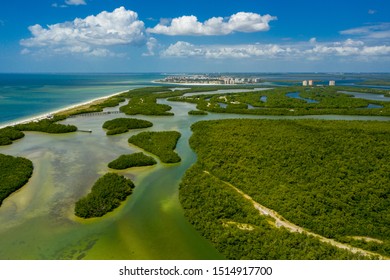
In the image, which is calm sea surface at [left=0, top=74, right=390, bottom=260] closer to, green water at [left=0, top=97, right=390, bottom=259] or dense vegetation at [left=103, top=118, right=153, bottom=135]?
green water at [left=0, top=97, right=390, bottom=259]

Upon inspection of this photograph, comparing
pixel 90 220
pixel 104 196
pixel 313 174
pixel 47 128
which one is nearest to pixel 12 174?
pixel 104 196

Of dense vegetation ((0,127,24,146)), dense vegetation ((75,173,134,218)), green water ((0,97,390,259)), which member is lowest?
green water ((0,97,390,259))

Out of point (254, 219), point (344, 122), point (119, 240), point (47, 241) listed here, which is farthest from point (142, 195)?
point (344, 122)

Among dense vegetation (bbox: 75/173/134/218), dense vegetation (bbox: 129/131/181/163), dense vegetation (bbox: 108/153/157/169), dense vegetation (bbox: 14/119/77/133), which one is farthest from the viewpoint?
dense vegetation (bbox: 14/119/77/133)

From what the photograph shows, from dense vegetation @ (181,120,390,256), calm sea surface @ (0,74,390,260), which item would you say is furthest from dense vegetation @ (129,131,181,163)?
dense vegetation @ (181,120,390,256)

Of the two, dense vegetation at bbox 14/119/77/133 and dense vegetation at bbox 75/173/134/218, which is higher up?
dense vegetation at bbox 14/119/77/133

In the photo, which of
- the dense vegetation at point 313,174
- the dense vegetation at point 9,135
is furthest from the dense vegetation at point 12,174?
the dense vegetation at point 313,174

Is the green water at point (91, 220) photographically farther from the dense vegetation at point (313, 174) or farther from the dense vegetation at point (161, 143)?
the dense vegetation at point (313, 174)
